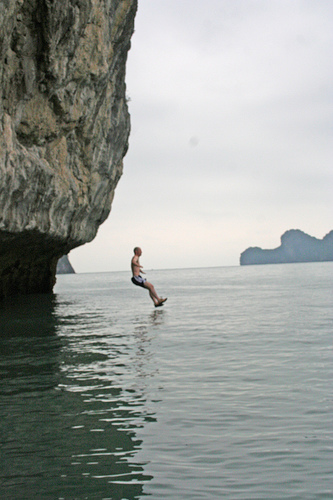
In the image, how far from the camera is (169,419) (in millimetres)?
5855

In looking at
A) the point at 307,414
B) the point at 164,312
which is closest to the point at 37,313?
the point at 164,312

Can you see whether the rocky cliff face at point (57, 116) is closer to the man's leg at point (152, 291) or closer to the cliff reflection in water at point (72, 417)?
the man's leg at point (152, 291)

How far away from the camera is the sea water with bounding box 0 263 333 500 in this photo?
14.0 feet

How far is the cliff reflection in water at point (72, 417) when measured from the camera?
14.2 ft

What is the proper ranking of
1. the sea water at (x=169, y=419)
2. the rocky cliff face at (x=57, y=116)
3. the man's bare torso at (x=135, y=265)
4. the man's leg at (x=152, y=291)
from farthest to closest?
the man's leg at (x=152, y=291)
the man's bare torso at (x=135, y=265)
the rocky cliff face at (x=57, y=116)
the sea water at (x=169, y=419)

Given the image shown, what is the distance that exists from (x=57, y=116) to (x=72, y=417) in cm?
1440

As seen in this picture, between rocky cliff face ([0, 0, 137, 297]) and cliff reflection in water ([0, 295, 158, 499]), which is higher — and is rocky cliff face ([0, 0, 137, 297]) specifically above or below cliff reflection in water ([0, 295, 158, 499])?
above

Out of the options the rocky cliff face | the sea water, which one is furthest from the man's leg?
the sea water

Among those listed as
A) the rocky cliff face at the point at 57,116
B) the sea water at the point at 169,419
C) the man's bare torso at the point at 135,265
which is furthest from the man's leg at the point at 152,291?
the sea water at the point at 169,419

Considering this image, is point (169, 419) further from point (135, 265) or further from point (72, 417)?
point (135, 265)

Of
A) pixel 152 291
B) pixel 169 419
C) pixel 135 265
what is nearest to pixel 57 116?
pixel 135 265

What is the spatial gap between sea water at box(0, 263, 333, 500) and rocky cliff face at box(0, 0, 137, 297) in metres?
6.44

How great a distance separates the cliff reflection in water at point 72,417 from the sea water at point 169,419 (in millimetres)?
15

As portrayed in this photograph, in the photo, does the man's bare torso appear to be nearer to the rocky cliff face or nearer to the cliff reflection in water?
the rocky cliff face
